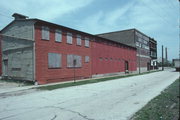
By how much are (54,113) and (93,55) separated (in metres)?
19.5

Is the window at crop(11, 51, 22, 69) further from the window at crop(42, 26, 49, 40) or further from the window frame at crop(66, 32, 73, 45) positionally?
the window frame at crop(66, 32, 73, 45)

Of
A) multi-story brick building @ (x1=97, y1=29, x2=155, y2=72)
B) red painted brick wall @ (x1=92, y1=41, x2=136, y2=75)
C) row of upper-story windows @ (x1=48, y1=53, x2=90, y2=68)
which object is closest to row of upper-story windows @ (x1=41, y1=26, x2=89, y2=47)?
row of upper-story windows @ (x1=48, y1=53, x2=90, y2=68)

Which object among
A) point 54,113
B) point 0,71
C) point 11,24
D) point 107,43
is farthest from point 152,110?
point 107,43

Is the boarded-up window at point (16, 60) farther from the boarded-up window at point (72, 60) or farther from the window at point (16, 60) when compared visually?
the boarded-up window at point (72, 60)

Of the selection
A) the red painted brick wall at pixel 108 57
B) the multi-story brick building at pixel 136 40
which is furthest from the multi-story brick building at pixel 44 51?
the multi-story brick building at pixel 136 40

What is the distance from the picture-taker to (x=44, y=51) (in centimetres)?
1695

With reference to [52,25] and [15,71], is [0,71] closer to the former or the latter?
[15,71]

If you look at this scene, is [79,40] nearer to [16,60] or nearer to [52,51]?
[52,51]

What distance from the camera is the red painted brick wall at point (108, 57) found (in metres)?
26.0

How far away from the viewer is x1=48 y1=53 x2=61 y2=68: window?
1747cm

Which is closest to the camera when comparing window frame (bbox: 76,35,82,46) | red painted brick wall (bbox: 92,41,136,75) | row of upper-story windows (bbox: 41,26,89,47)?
row of upper-story windows (bbox: 41,26,89,47)

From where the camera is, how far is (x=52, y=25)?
1797 cm

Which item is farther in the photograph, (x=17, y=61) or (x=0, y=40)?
(x=0, y=40)

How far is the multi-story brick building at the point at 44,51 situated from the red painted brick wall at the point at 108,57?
1.63 feet
